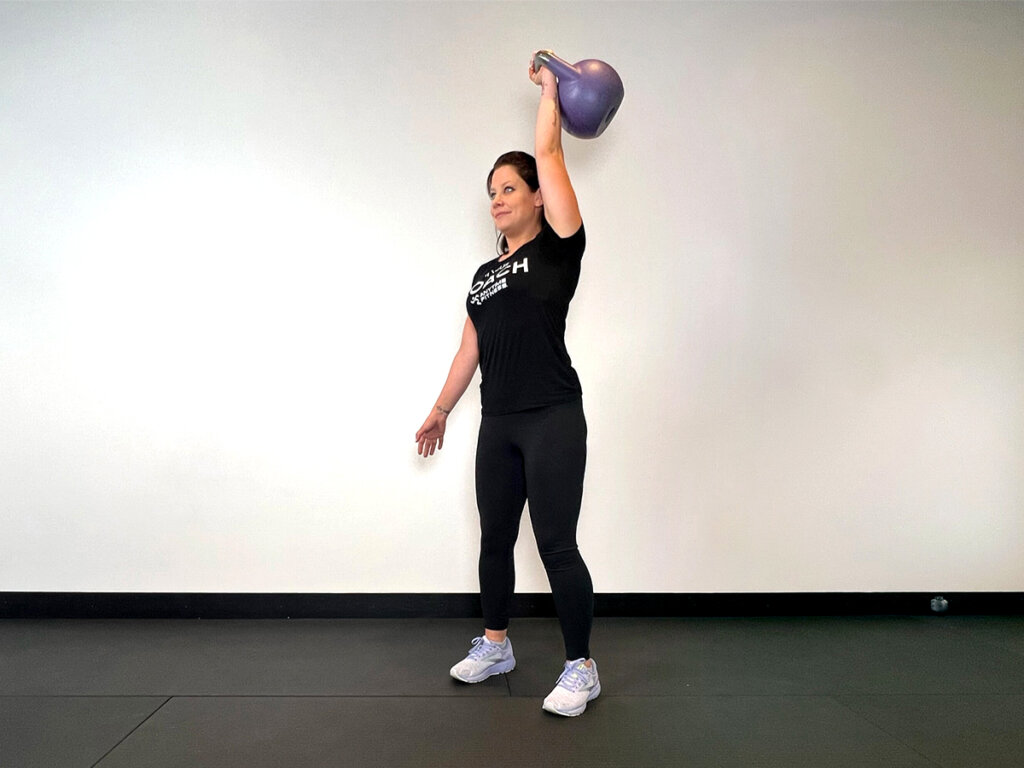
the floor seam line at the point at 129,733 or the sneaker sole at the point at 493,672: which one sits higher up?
the floor seam line at the point at 129,733

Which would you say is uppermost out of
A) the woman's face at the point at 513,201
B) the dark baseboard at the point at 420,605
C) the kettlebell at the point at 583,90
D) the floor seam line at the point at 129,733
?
the kettlebell at the point at 583,90

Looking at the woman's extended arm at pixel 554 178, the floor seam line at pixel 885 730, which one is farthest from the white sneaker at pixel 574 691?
the woman's extended arm at pixel 554 178

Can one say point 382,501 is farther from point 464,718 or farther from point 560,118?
point 560,118

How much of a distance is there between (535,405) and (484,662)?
0.71 m

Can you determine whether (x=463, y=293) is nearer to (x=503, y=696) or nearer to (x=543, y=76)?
(x=543, y=76)

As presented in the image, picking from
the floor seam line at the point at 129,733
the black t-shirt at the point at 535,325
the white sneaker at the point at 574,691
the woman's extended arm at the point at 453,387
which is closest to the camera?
the floor seam line at the point at 129,733

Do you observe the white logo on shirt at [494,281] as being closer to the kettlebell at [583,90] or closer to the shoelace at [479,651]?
the kettlebell at [583,90]

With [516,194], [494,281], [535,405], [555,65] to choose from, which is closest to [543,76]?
[555,65]

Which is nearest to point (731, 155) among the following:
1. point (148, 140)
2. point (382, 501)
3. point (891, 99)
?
point (891, 99)

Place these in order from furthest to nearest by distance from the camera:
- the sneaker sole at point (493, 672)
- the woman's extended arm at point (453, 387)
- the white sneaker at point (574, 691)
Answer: the woman's extended arm at point (453, 387) < the sneaker sole at point (493, 672) < the white sneaker at point (574, 691)

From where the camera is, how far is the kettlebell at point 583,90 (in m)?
2.09

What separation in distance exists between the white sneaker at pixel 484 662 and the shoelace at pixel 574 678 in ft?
0.88

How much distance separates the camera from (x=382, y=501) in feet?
9.72

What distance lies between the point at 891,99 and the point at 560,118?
169 cm
